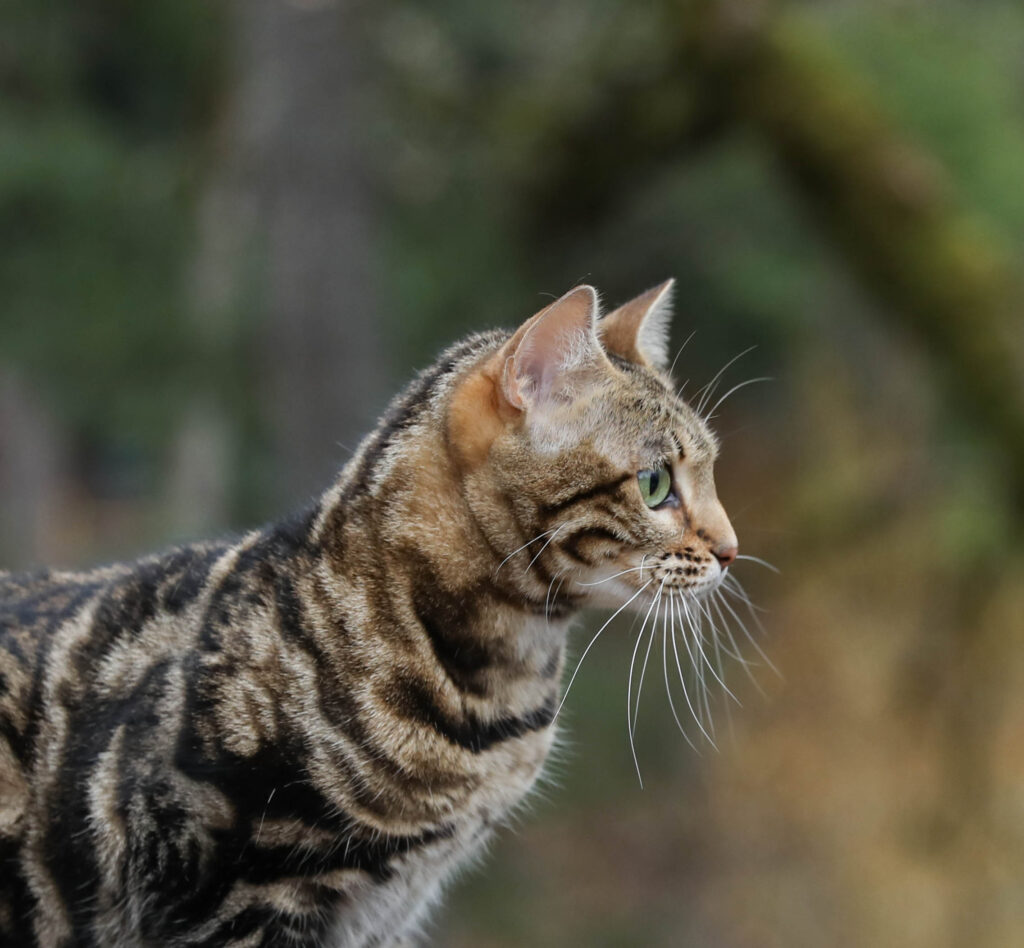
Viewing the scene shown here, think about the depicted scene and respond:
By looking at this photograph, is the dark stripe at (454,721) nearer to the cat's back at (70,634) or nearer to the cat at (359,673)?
the cat at (359,673)

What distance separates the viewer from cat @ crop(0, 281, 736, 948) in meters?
2.26

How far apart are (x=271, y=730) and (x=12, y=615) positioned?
2.33 feet

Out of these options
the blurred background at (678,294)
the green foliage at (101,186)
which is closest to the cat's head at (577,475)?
the blurred background at (678,294)

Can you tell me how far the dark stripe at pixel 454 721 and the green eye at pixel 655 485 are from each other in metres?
0.48

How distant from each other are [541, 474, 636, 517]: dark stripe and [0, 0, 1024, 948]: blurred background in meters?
3.25

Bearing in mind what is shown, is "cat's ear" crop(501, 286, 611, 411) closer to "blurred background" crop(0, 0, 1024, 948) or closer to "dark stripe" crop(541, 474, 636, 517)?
"dark stripe" crop(541, 474, 636, 517)

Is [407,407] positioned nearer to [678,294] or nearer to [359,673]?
[359,673]

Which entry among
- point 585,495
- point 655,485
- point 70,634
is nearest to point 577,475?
point 585,495

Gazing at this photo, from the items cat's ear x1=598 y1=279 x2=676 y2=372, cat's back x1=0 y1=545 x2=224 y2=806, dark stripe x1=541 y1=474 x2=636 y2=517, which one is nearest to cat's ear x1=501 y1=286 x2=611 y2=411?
dark stripe x1=541 y1=474 x2=636 y2=517

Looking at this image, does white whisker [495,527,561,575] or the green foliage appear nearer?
white whisker [495,527,561,575]

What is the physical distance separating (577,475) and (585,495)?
0.04 m

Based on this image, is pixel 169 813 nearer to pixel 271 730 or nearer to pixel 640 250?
pixel 271 730

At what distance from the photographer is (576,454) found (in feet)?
7.82

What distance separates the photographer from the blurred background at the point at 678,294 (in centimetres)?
556
